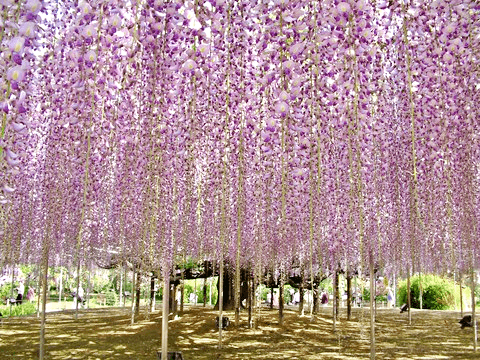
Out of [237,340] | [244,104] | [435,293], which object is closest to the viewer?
[244,104]

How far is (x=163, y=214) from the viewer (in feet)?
20.1

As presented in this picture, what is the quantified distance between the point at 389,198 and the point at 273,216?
2238mm

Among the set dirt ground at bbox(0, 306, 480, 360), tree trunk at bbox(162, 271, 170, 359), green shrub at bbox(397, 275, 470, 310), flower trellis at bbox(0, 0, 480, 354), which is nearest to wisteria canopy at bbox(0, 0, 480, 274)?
flower trellis at bbox(0, 0, 480, 354)

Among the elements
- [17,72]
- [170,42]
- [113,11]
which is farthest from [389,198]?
[17,72]

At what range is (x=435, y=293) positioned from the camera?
21.7 metres

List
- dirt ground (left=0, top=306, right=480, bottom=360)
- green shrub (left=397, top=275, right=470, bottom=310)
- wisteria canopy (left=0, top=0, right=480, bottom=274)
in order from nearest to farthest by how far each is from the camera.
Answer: wisteria canopy (left=0, top=0, right=480, bottom=274)
dirt ground (left=0, top=306, right=480, bottom=360)
green shrub (left=397, top=275, right=470, bottom=310)

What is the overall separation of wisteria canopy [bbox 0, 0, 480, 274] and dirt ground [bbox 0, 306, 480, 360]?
178cm

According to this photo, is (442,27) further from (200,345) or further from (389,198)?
(200,345)

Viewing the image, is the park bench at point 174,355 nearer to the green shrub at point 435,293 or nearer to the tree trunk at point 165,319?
the tree trunk at point 165,319

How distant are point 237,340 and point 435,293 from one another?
14579 mm

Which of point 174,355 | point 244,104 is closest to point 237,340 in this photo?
point 174,355

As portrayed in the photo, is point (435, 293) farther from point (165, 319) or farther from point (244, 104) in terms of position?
point (165, 319)

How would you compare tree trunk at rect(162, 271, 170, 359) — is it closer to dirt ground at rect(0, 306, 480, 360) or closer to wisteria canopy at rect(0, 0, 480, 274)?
wisteria canopy at rect(0, 0, 480, 274)

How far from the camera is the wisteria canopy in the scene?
3.91 meters
